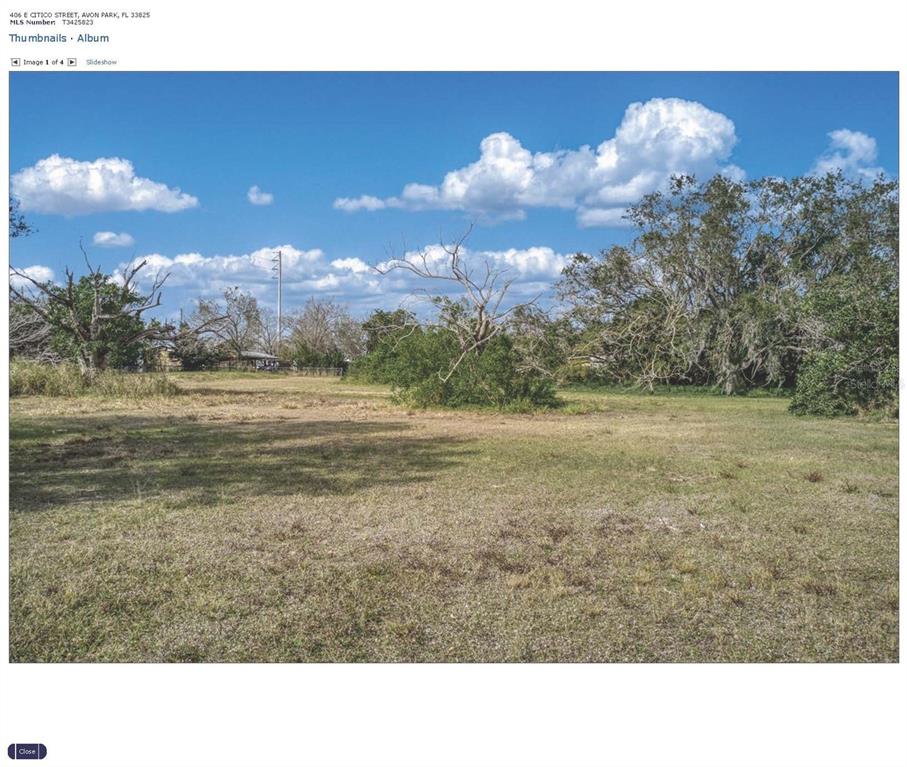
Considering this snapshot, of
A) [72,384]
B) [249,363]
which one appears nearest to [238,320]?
[249,363]

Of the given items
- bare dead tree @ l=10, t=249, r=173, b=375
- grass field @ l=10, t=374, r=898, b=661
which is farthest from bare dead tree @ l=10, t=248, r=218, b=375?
grass field @ l=10, t=374, r=898, b=661

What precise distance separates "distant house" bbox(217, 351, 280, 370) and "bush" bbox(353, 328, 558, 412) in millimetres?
28916

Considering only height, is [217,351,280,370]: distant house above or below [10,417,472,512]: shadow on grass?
above

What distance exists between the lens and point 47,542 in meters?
5.38

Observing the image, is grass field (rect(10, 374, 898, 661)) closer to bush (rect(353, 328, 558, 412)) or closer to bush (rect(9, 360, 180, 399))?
bush (rect(353, 328, 558, 412))

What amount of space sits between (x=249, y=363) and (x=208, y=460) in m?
41.8

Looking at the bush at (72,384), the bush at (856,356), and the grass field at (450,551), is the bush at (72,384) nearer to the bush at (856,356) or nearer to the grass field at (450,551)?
the grass field at (450,551)

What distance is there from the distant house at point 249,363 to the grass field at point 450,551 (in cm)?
3585

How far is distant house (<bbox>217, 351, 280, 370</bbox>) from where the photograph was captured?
4616cm

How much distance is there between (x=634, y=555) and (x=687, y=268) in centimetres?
Answer: 2281

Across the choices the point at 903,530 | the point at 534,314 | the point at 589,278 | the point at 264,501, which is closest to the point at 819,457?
the point at 903,530

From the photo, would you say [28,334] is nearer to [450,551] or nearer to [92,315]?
[92,315]
